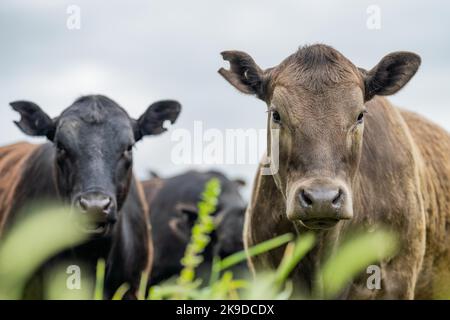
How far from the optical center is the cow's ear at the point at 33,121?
28.7ft

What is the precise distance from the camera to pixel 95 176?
7.74 meters

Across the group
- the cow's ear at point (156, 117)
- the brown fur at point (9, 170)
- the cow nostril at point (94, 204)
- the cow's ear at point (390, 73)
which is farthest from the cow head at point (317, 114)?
the brown fur at point (9, 170)

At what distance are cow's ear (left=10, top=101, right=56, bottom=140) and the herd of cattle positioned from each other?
0.04ft

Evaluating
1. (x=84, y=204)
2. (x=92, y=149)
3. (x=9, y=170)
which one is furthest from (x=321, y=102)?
(x=9, y=170)

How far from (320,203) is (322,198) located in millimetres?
35

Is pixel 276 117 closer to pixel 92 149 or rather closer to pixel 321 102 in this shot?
pixel 321 102

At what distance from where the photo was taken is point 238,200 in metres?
16.1

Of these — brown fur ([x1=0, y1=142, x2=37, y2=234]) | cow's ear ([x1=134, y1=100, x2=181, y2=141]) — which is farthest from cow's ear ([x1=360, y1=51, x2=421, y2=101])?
brown fur ([x1=0, y1=142, x2=37, y2=234])

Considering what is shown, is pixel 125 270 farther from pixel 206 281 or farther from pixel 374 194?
pixel 206 281

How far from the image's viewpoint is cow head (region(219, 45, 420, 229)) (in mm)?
5211

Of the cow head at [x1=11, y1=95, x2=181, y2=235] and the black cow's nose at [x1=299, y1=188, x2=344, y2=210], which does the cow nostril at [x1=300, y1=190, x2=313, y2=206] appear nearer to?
the black cow's nose at [x1=299, y1=188, x2=344, y2=210]

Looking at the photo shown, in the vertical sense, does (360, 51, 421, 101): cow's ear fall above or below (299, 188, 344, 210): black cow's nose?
above

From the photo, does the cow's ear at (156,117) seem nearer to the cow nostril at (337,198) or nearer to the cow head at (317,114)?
the cow head at (317,114)

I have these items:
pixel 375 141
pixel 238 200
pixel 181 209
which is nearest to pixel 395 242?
pixel 375 141
